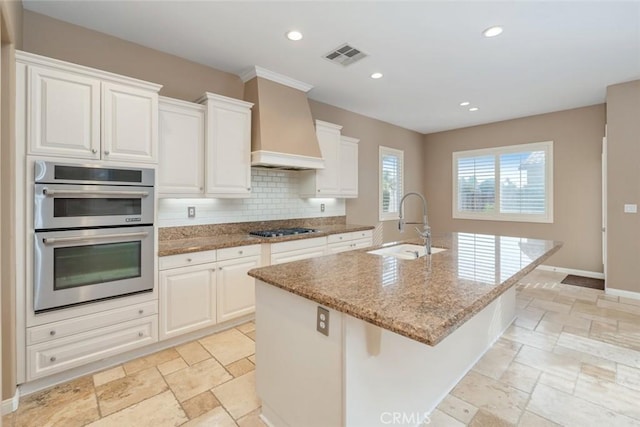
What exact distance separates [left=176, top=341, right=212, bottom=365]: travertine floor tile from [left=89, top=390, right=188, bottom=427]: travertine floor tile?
482 mm

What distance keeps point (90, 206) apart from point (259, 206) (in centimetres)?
187

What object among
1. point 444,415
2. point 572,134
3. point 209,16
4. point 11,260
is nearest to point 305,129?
point 209,16

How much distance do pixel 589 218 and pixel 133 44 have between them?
6.70 metres

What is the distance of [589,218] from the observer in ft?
15.8

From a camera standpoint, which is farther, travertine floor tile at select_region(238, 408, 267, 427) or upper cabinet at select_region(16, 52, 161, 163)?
upper cabinet at select_region(16, 52, 161, 163)

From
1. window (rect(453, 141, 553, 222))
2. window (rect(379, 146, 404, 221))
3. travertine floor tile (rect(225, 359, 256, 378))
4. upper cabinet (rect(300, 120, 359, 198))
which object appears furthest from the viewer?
window (rect(379, 146, 404, 221))

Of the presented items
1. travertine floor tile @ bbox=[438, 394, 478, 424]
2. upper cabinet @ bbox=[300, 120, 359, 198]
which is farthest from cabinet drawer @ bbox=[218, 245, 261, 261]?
travertine floor tile @ bbox=[438, 394, 478, 424]

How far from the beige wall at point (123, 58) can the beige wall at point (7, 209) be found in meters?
0.65

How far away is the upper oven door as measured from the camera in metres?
1.99

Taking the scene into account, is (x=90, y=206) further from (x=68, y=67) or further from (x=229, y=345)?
(x=229, y=345)

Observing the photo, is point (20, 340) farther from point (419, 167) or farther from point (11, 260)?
point (419, 167)

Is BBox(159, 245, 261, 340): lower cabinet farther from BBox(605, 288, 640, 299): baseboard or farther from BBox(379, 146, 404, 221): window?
BBox(605, 288, 640, 299): baseboard

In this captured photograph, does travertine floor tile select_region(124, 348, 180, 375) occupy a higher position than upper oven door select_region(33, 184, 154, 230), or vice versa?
upper oven door select_region(33, 184, 154, 230)

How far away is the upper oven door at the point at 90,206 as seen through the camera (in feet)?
6.53
